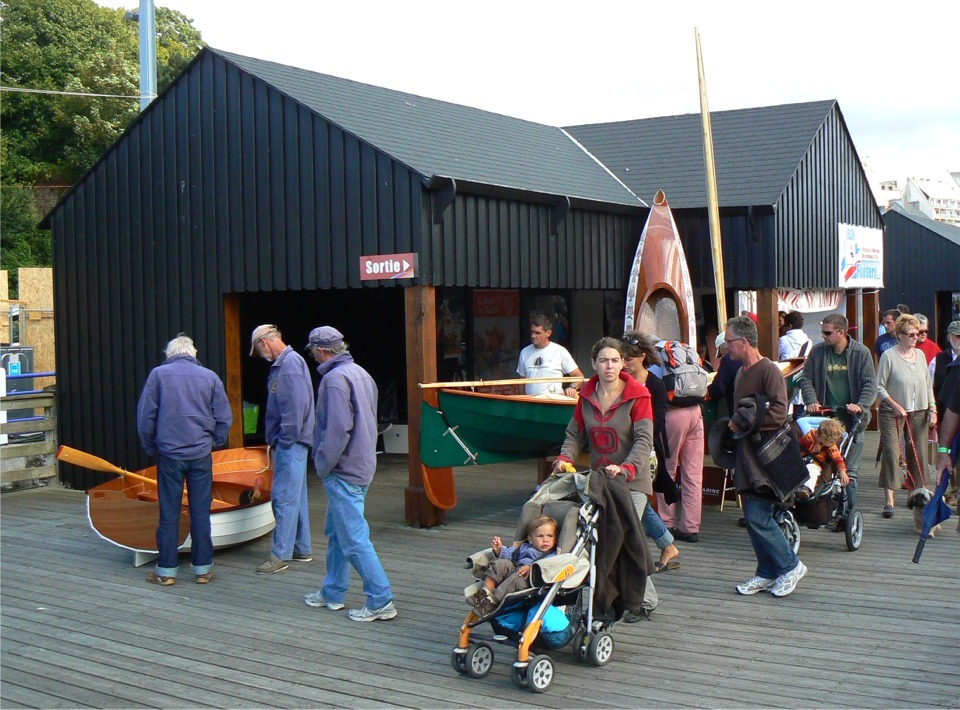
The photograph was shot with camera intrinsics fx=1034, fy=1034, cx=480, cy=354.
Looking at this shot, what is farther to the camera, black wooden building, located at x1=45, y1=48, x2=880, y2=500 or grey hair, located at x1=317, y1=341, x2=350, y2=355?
black wooden building, located at x1=45, y1=48, x2=880, y2=500

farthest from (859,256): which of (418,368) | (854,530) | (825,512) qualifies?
(825,512)

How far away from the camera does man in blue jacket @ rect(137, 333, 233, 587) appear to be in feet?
24.3

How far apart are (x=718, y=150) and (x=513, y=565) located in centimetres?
1091

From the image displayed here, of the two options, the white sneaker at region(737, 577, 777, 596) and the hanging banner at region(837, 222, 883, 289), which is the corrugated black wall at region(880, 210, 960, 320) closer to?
the hanging banner at region(837, 222, 883, 289)

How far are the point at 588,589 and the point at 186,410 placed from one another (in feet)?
11.3

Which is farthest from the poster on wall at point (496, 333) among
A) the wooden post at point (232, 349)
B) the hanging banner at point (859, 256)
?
the hanging banner at point (859, 256)

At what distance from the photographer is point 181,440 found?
738cm

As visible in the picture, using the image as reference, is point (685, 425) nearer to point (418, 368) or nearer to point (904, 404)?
point (904, 404)

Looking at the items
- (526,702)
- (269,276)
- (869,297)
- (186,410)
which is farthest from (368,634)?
(869,297)

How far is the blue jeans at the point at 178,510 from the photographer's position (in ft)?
24.5

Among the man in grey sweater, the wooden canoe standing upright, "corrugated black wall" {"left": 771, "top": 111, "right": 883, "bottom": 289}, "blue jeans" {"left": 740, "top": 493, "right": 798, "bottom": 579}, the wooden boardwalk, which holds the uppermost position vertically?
"corrugated black wall" {"left": 771, "top": 111, "right": 883, "bottom": 289}

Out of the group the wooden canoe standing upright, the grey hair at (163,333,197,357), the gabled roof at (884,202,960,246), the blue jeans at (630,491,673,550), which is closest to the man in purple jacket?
the grey hair at (163,333,197,357)

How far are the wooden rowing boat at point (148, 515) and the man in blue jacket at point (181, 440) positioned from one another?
1.29 feet

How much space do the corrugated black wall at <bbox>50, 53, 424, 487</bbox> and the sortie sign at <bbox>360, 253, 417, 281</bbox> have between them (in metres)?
0.10
